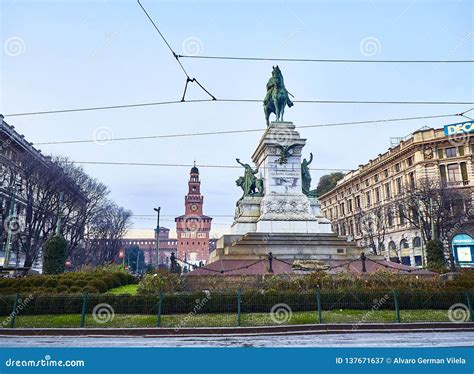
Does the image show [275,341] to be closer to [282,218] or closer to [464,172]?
[282,218]

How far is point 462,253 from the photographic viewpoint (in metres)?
49.5

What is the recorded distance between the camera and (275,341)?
12.2 metres

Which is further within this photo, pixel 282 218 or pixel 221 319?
pixel 282 218

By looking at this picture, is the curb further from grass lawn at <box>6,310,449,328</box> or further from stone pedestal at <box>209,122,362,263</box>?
stone pedestal at <box>209,122,362,263</box>

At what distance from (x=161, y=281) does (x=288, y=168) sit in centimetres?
1308

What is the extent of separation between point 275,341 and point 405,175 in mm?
55858

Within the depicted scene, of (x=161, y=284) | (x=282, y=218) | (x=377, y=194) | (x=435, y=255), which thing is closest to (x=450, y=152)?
(x=377, y=194)

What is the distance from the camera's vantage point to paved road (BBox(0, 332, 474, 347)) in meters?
11.3

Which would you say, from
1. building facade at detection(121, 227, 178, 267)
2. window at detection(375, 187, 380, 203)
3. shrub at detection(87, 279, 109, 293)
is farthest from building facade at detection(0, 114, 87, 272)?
building facade at detection(121, 227, 178, 267)

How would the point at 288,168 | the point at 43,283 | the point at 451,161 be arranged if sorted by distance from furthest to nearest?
the point at 451,161, the point at 288,168, the point at 43,283

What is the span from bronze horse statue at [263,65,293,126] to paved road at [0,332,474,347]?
1979cm

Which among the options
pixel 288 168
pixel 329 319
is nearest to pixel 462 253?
pixel 288 168
